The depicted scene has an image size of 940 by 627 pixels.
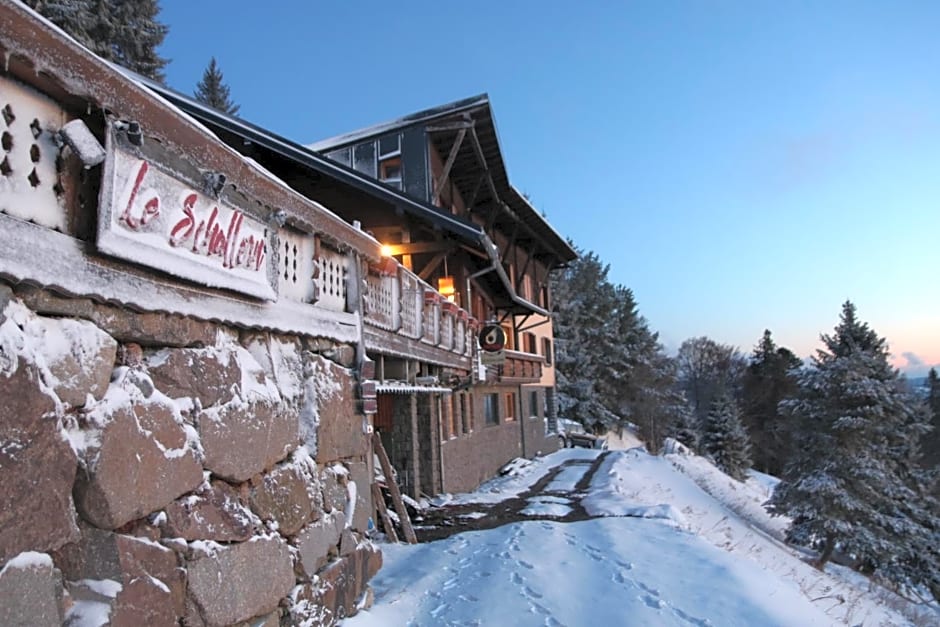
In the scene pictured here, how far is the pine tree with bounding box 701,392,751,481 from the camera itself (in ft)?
136

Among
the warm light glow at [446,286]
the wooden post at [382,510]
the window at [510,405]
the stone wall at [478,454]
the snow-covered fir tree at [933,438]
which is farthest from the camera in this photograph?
the snow-covered fir tree at [933,438]

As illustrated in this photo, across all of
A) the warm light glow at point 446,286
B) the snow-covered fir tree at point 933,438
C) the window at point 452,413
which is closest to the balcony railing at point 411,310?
the warm light glow at point 446,286

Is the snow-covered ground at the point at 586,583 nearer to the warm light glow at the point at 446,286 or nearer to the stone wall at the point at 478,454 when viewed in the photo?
the stone wall at the point at 478,454

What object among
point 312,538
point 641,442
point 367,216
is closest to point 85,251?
point 312,538

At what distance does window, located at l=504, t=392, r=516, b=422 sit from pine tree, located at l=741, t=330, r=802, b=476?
35085mm

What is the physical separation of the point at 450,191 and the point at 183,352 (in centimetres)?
1779

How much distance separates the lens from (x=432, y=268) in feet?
47.3

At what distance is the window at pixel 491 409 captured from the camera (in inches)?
828

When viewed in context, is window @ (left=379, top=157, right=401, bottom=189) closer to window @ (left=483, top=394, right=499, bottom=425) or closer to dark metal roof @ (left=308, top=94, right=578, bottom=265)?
dark metal roof @ (left=308, top=94, right=578, bottom=265)

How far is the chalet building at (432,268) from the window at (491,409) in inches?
2.8

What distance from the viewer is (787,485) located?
21062 mm

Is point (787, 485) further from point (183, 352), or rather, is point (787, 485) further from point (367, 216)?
point (183, 352)

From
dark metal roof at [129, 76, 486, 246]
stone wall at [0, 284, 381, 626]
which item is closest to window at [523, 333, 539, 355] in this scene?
dark metal roof at [129, 76, 486, 246]

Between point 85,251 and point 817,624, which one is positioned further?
point 817,624
